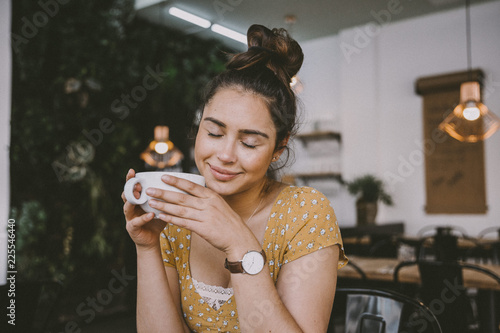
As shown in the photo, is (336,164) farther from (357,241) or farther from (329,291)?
(329,291)

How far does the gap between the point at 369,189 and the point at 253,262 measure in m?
5.19

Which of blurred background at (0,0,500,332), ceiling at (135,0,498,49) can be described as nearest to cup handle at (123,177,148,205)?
blurred background at (0,0,500,332)

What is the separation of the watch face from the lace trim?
31cm

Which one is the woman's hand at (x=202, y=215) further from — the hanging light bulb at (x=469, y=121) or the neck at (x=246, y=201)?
the hanging light bulb at (x=469, y=121)

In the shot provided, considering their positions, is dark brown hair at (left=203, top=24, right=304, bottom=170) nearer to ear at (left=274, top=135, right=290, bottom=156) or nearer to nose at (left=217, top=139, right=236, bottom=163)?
ear at (left=274, top=135, right=290, bottom=156)

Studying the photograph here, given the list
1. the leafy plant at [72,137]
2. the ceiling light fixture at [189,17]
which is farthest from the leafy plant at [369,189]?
the ceiling light fixture at [189,17]

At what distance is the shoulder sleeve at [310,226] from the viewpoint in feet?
3.58

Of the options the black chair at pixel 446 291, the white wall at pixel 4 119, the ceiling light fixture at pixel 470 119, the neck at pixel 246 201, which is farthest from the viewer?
the ceiling light fixture at pixel 470 119

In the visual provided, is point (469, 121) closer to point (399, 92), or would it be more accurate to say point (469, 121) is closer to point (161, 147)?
point (399, 92)

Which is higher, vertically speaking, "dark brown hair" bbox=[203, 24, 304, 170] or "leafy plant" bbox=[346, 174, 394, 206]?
"leafy plant" bbox=[346, 174, 394, 206]

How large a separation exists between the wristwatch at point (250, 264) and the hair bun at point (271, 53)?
1.88 feet

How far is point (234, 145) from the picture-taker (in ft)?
3.51

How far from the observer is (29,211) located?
3.56 metres

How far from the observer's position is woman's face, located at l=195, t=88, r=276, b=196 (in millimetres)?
1072
